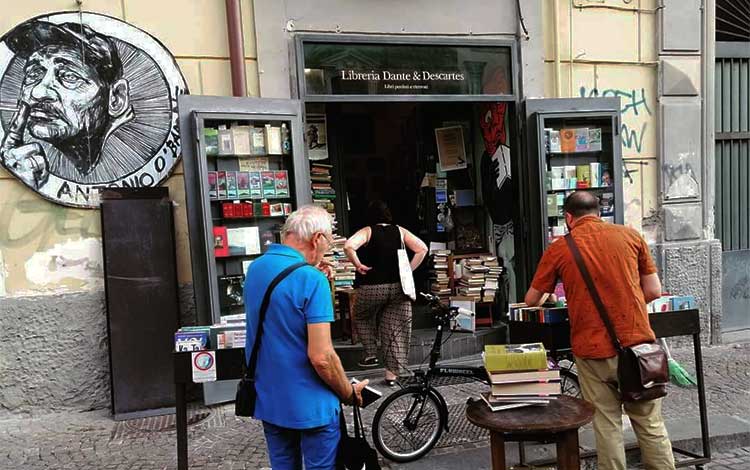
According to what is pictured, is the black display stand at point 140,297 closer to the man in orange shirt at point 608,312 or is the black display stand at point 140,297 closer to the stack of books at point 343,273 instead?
the stack of books at point 343,273

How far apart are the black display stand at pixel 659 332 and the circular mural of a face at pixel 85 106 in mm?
3350

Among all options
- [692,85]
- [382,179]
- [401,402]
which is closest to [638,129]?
[692,85]

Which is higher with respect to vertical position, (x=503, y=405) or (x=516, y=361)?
(x=516, y=361)

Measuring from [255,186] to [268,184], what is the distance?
12 centimetres

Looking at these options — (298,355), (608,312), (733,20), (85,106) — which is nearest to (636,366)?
(608,312)

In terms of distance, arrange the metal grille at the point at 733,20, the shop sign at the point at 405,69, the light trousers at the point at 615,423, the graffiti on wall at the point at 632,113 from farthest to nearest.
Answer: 1. the metal grille at the point at 733,20
2. the graffiti on wall at the point at 632,113
3. the shop sign at the point at 405,69
4. the light trousers at the point at 615,423

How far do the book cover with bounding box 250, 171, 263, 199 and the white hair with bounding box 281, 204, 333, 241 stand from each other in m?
2.78

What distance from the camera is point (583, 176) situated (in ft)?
20.7

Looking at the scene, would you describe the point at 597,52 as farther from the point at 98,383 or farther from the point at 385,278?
the point at 98,383

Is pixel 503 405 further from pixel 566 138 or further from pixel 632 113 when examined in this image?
pixel 632 113

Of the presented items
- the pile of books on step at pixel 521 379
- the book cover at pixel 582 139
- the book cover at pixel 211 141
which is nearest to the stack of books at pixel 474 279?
the book cover at pixel 582 139

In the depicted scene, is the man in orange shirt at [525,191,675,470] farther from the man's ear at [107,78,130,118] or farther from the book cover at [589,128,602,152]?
the man's ear at [107,78,130,118]

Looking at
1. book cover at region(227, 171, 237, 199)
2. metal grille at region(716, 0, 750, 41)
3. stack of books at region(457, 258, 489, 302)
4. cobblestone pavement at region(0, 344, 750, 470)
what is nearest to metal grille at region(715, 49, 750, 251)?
metal grille at region(716, 0, 750, 41)

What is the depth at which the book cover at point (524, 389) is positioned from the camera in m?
2.84
